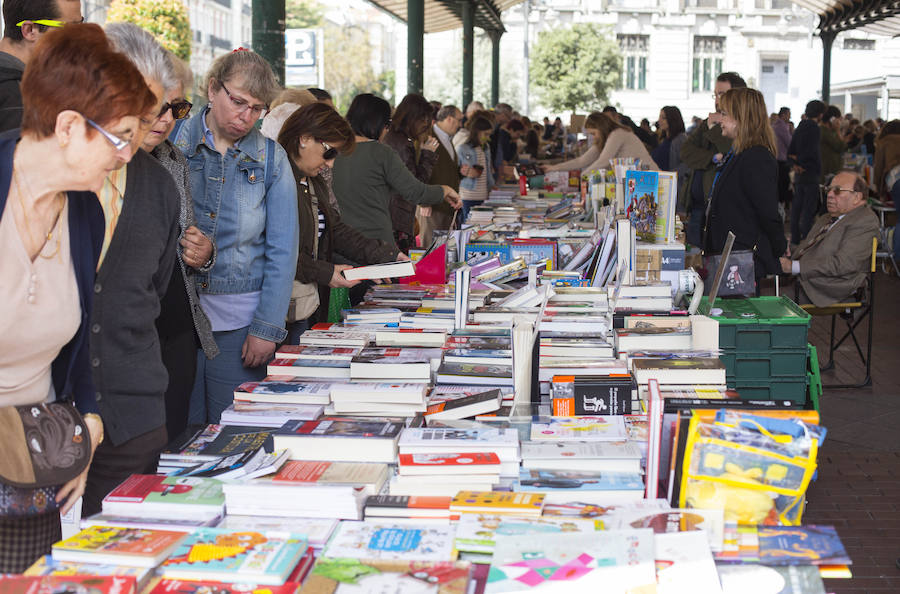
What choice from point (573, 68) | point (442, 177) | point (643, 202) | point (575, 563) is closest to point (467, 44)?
point (442, 177)

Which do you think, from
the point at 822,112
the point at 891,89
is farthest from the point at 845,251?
the point at 891,89

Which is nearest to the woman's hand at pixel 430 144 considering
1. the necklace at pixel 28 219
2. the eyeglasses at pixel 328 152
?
the eyeglasses at pixel 328 152

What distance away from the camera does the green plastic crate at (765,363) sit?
3574 millimetres

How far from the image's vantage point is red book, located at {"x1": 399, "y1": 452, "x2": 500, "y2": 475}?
1863 millimetres

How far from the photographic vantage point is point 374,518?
5.79 feet

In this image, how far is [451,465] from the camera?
73.5 inches

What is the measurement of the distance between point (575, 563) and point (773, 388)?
237 cm

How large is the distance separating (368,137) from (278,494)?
11.3 ft

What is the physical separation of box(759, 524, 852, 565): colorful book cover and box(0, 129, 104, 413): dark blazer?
128 cm

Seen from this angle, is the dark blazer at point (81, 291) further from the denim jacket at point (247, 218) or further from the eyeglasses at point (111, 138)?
the denim jacket at point (247, 218)

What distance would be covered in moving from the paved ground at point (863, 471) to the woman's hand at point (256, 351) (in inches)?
72.3

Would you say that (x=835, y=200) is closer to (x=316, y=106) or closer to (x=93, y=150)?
(x=316, y=106)

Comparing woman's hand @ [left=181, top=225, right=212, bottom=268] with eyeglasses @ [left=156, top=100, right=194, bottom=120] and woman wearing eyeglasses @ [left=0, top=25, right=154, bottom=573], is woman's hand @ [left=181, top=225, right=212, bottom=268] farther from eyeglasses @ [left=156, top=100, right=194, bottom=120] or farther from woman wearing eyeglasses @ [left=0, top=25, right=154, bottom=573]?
woman wearing eyeglasses @ [left=0, top=25, right=154, bottom=573]

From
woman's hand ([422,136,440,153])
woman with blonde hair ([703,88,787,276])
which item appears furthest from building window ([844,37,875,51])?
woman with blonde hair ([703,88,787,276])
